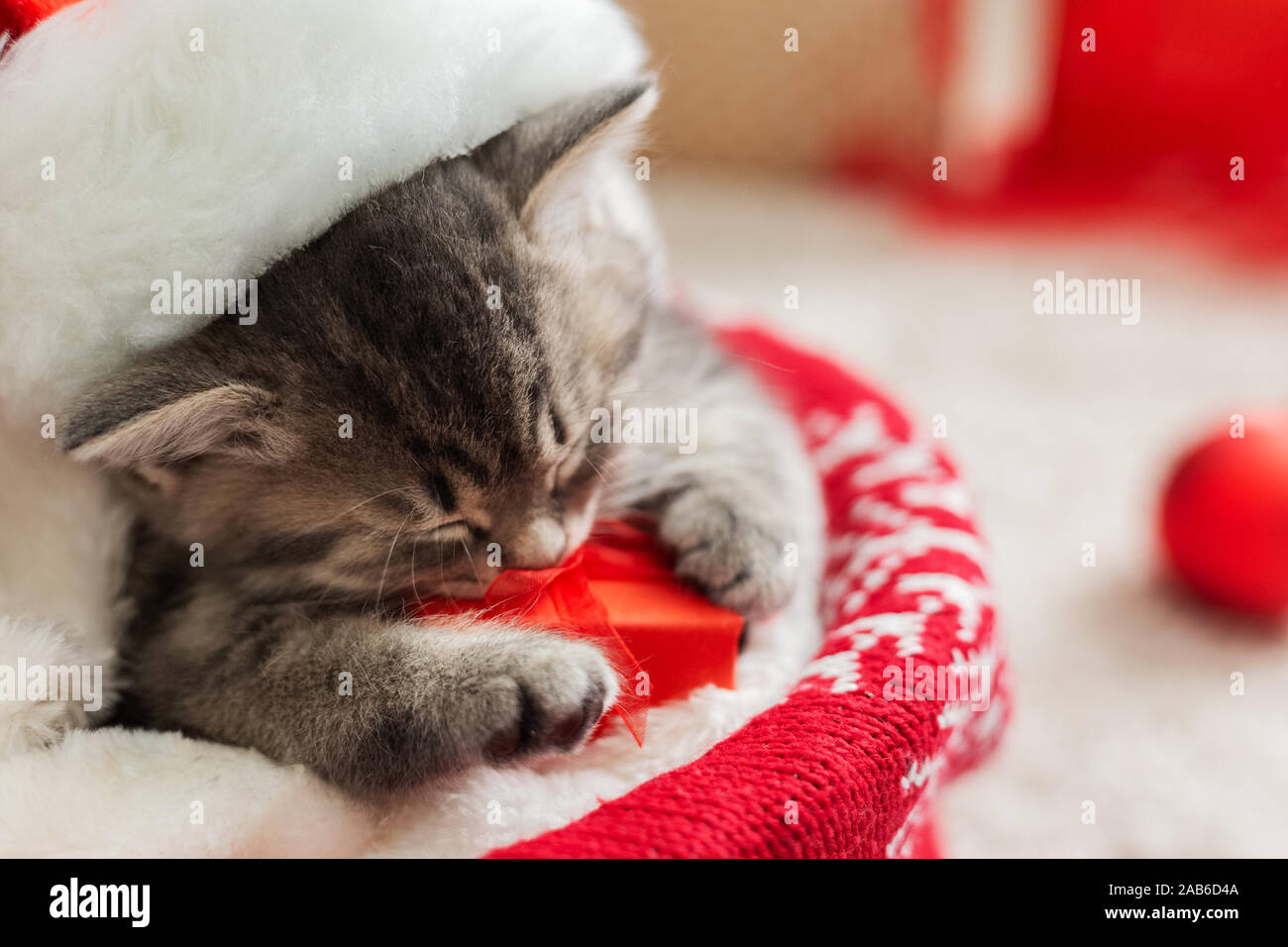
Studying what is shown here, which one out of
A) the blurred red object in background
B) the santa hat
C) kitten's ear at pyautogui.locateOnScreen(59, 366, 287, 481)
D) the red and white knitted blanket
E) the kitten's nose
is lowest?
the red and white knitted blanket

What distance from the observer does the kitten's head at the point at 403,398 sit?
875 millimetres

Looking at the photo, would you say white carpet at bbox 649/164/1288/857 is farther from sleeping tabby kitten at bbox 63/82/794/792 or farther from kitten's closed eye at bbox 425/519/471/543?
kitten's closed eye at bbox 425/519/471/543

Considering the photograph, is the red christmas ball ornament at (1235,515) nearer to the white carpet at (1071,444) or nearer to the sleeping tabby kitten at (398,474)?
the white carpet at (1071,444)

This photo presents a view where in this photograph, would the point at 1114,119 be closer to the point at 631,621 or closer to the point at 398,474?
the point at 631,621

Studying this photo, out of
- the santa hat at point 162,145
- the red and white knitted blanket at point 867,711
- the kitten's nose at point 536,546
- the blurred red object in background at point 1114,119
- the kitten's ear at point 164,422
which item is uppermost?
the blurred red object in background at point 1114,119

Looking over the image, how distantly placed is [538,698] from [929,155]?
2.32 metres

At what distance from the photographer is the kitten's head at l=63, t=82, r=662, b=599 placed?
0.88m

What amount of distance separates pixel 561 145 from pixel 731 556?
378 mm

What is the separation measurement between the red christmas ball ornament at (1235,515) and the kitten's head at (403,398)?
3.11 feet

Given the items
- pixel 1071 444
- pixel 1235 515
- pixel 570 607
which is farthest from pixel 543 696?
pixel 1071 444

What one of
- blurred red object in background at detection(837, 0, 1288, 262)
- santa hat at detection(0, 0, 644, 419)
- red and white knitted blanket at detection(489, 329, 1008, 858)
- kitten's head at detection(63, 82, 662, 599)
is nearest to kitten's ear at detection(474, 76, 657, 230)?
kitten's head at detection(63, 82, 662, 599)

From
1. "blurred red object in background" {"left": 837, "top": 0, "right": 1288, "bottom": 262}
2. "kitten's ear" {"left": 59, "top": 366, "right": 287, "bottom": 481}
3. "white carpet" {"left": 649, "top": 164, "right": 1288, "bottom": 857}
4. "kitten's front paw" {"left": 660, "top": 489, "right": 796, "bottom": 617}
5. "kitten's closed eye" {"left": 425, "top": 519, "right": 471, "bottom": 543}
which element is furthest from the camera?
"blurred red object in background" {"left": 837, "top": 0, "right": 1288, "bottom": 262}

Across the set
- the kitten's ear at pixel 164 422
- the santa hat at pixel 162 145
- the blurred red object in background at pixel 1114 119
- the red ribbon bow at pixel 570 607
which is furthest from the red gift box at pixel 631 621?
the blurred red object in background at pixel 1114 119

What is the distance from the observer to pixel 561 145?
0.94 m
